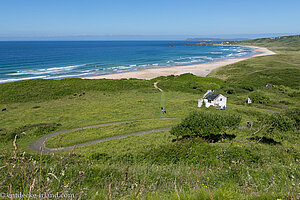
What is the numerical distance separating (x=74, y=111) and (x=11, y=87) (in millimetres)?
29976

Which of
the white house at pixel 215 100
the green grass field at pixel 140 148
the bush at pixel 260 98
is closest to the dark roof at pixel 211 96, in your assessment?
the white house at pixel 215 100

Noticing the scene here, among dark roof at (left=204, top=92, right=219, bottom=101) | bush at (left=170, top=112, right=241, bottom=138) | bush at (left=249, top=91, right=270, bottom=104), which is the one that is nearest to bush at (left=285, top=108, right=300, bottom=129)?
bush at (left=170, top=112, right=241, bottom=138)

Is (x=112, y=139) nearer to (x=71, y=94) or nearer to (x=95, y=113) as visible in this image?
(x=95, y=113)

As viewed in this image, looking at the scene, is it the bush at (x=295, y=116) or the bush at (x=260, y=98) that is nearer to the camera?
the bush at (x=295, y=116)

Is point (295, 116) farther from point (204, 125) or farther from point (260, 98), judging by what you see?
point (260, 98)

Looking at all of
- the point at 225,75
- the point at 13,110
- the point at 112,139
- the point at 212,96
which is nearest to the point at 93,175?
the point at 112,139

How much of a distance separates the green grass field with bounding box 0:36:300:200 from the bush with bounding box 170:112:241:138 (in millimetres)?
1252

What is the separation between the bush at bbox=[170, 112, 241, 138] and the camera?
2002cm

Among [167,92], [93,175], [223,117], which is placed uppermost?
[93,175]

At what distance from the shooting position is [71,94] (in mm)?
54375

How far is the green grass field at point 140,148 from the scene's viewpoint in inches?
179

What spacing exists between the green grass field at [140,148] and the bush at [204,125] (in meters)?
1.25

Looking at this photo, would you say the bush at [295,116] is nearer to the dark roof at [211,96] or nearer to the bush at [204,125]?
the bush at [204,125]

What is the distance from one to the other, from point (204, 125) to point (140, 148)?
7.42 metres
